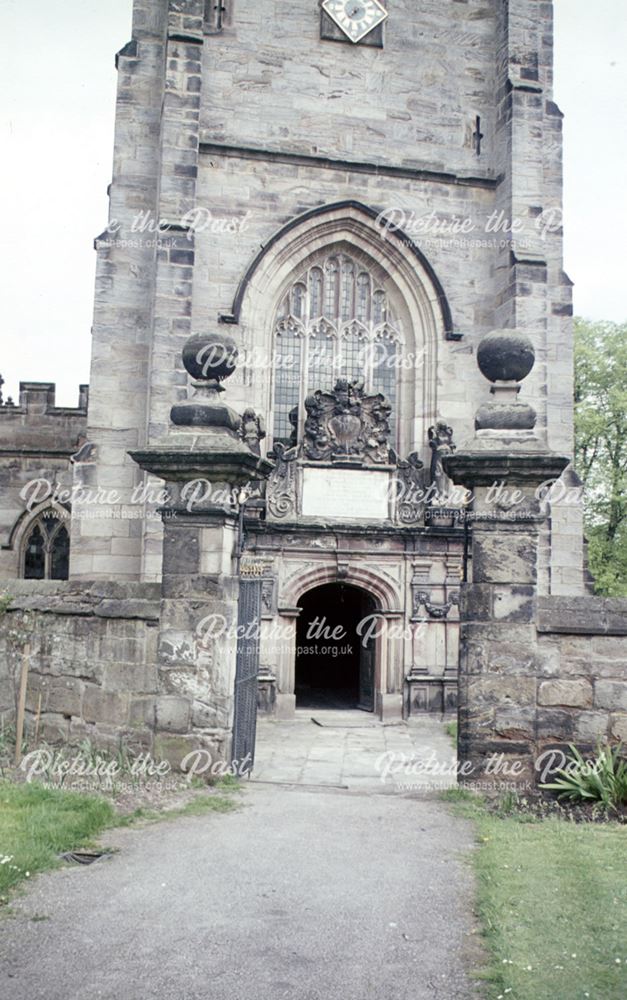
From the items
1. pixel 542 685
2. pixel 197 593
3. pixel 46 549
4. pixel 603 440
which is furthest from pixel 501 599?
pixel 603 440

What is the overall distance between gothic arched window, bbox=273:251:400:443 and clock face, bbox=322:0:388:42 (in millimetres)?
3911

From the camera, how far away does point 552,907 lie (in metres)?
4.94

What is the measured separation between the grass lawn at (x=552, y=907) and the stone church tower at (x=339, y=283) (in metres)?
6.78

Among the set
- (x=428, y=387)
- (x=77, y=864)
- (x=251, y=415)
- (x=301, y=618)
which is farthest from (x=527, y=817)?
(x=301, y=618)

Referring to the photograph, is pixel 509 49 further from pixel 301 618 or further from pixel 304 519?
pixel 301 618

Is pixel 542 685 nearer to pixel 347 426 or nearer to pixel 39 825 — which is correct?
pixel 39 825

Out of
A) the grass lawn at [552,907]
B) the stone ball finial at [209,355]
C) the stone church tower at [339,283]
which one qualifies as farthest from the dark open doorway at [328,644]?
the grass lawn at [552,907]

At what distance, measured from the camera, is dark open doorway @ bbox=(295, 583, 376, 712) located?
18.0m

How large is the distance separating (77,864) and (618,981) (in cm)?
326

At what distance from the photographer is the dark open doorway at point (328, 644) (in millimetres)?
17969

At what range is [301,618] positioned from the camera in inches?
732

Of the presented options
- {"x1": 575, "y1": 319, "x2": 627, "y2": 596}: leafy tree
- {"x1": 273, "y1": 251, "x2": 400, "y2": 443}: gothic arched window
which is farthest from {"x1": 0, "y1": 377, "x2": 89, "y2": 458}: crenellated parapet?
{"x1": 575, "y1": 319, "x2": 627, "y2": 596}: leafy tree

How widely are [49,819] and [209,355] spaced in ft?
13.7

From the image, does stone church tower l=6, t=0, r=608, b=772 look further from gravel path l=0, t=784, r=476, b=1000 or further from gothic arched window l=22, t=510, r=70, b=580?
gravel path l=0, t=784, r=476, b=1000
